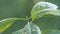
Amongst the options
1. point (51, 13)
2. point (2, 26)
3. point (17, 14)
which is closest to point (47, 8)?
point (51, 13)

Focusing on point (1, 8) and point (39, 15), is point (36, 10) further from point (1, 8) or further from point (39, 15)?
point (1, 8)

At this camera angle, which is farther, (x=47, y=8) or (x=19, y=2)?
(x=19, y=2)

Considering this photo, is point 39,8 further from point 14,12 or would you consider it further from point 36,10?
point 14,12

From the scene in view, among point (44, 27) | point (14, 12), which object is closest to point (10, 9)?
point (14, 12)

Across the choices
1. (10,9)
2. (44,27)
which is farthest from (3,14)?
(44,27)

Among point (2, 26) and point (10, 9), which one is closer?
point (2, 26)

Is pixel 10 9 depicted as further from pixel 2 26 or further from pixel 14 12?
pixel 2 26

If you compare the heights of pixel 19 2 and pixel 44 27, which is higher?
pixel 19 2

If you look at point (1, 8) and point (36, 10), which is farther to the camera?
point (1, 8)
